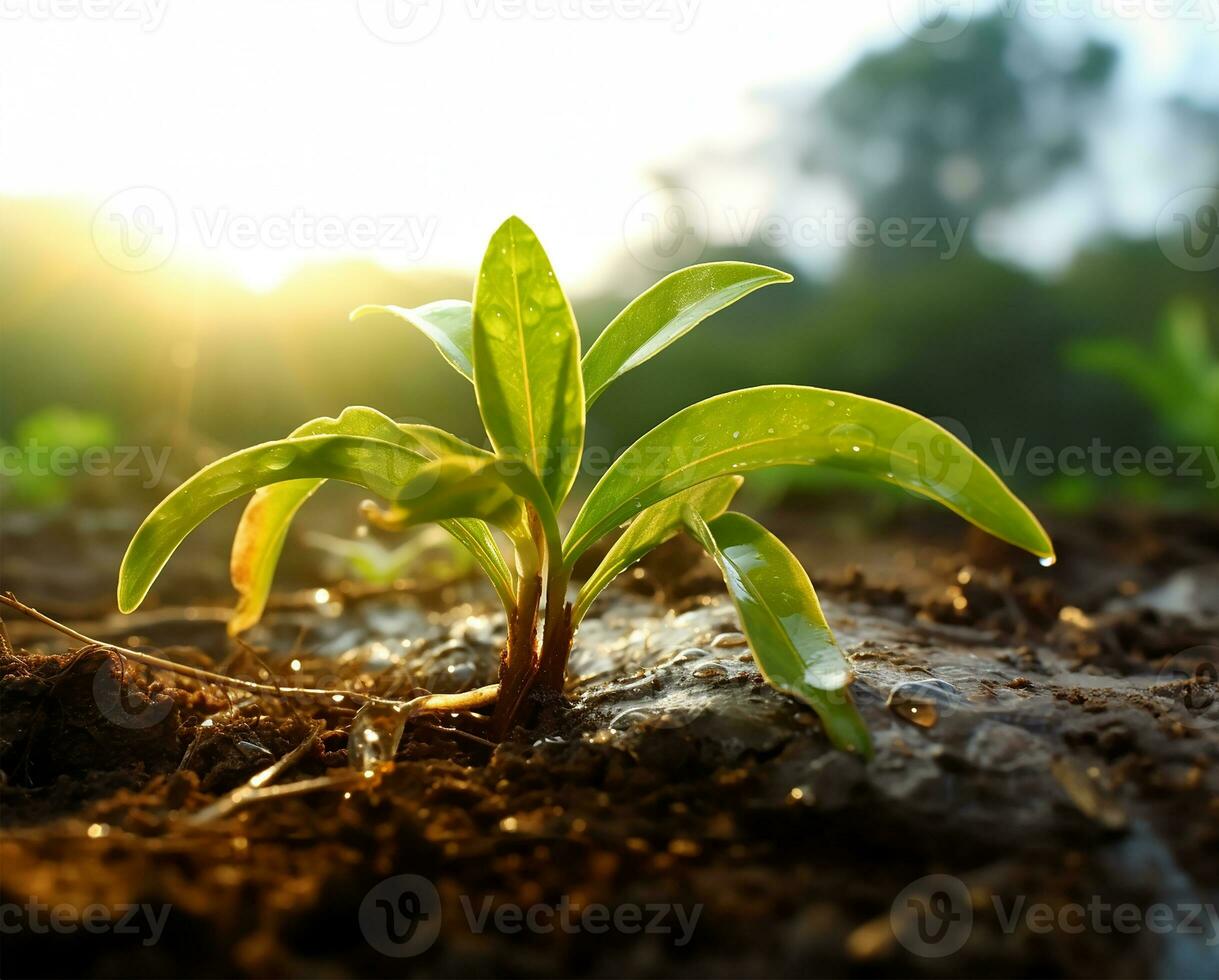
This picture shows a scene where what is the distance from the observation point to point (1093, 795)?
92cm

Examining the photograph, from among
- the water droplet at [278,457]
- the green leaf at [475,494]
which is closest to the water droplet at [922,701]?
the green leaf at [475,494]

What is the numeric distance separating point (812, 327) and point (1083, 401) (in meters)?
2.20

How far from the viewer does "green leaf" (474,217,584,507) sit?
1.07 meters

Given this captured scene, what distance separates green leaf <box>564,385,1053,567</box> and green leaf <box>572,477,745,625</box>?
0.24 feet

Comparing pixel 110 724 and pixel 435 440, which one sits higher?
pixel 435 440

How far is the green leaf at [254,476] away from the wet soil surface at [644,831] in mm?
226

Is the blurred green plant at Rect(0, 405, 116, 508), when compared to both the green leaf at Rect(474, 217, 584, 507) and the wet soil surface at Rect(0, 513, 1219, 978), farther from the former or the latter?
the green leaf at Rect(474, 217, 584, 507)

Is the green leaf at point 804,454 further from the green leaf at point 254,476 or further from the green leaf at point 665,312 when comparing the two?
the green leaf at point 254,476

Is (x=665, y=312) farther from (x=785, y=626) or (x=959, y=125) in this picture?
(x=959, y=125)

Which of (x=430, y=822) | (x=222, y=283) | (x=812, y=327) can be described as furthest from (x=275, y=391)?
(x=430, y=822)

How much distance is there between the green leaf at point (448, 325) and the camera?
1.27 metres

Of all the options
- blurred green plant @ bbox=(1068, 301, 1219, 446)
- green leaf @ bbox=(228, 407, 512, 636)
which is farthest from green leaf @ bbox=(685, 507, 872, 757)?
blurred green plant @ bbox=(1068, 301, 1219, 446)

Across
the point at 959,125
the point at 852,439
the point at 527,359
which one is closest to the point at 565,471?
the point at 527,359

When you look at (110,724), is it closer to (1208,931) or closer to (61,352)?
(1208,931)
